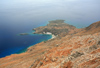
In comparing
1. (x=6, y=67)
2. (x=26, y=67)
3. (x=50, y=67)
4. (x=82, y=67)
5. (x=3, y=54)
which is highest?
(x=82, y=67)

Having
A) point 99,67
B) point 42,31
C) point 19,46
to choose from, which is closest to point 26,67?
point 99,67

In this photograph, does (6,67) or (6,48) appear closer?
(6,67)

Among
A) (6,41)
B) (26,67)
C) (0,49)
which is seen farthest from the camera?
(6,41)

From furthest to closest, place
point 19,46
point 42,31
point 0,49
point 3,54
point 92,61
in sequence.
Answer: point 42,31 → point 19,46 → point 0,49 → point 3,54 → point 92,61

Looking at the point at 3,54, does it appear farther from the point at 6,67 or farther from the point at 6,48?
the point at 6,67

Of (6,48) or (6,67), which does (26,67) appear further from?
(6,48)

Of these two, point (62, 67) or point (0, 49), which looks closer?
point (62, 67)

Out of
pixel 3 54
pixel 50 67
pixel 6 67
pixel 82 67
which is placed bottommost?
pixel 3 54

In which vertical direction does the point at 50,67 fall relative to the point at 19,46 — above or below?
above

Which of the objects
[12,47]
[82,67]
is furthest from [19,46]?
[82,67]
